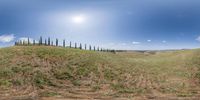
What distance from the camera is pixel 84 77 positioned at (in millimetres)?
38812

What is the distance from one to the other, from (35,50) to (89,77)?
46.3 feet

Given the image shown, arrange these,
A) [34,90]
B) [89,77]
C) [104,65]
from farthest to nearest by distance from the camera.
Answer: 1. [104,65]
2. [89,77]
3. [34,90]

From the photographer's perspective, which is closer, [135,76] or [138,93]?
[138,93]

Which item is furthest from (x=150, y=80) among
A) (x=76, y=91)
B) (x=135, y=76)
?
(x=76, y=91)

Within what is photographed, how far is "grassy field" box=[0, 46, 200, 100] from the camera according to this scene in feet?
106

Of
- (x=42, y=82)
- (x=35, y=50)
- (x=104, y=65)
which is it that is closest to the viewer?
(x=42, y=82)

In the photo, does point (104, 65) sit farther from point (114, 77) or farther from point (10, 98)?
point (10, 98)

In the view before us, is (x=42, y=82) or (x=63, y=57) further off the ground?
(x=63, y=57)

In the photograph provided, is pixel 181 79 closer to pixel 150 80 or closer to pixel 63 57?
pixel 150 80

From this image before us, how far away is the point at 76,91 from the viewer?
109ft

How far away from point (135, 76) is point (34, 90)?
15334mm

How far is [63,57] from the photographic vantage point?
46.7 metres

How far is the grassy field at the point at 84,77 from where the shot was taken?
32219mm

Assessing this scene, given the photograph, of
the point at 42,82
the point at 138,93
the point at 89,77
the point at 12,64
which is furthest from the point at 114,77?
the point at 12,64
